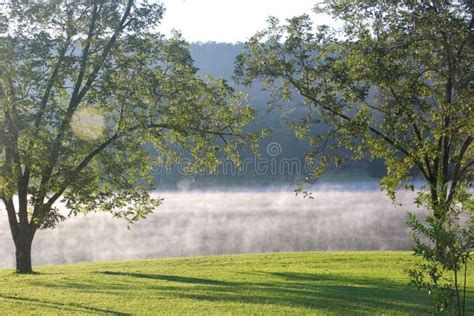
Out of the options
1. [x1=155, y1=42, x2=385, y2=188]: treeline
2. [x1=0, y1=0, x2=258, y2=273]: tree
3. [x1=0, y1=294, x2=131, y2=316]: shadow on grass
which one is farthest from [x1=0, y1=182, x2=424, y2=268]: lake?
[x1=155, y1=42, x2=385, y2=188]: treeline

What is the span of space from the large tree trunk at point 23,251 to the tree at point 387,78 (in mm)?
9747

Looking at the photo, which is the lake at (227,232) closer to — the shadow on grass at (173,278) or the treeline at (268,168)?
the shadow on grass at (173,278)

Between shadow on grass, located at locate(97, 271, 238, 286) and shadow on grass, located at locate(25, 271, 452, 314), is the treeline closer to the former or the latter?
shadow on grass, located at locate(97, 271, 238, 286)

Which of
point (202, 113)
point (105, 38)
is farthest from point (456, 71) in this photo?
point (105, 38)

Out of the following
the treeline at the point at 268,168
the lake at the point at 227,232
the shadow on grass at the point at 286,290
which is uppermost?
the treeline at the point at 268,168

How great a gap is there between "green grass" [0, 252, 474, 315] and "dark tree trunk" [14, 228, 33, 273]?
0.59 metres

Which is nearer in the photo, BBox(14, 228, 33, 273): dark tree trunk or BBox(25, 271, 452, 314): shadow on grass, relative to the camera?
BBox(25, 271, 452, 314): shadow on grass

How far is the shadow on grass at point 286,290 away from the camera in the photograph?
41.7 feet

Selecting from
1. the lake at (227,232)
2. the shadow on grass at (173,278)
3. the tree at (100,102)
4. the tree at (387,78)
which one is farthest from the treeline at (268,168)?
the shadow on grass at (173,278)

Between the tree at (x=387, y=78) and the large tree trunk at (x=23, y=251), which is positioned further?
the large tree trunk at (x=23, y=251)

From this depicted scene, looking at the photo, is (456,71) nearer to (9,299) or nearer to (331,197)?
(9,299)

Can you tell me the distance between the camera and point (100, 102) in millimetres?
21641

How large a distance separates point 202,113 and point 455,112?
879cm

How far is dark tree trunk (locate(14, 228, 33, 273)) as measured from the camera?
22.2 metres
